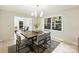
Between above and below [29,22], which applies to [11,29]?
below

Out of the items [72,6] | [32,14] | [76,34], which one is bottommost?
[76,34]

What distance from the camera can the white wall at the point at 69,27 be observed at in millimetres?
1243

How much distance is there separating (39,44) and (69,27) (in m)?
0.58

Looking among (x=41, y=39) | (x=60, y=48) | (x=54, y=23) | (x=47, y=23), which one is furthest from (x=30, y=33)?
(x=60, y=48)

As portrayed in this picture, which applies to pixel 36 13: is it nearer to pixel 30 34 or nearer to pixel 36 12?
pixel 36 12

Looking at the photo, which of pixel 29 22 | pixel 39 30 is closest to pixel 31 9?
pixel 29 22

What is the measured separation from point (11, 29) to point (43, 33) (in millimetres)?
545

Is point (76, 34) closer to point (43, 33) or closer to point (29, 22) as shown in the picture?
point (43, 33)

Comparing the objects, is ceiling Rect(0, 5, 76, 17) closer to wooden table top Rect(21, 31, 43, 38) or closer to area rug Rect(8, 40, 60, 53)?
wooden table top Rect(21, 31, 43, 38)

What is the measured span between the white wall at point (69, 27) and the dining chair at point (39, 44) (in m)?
0.21

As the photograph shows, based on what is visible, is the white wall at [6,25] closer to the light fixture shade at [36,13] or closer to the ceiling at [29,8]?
the ceiling at [29,8]

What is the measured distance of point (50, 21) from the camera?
4.52ft

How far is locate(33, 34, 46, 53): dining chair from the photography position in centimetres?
127

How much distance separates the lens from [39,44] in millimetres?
1307
